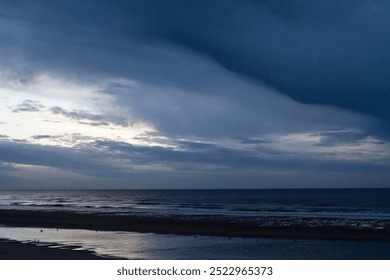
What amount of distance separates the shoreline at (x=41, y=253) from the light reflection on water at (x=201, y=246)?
3.32 ft

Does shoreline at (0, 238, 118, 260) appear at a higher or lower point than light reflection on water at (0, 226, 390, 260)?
higher

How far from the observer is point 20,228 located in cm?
3434

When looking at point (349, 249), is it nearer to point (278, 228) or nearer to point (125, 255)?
point (278, 228)

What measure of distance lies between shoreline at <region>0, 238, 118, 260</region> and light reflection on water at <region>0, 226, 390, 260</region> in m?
1.01

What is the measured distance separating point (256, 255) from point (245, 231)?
10621 mm

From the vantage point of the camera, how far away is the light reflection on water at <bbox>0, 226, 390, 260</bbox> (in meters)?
21.0

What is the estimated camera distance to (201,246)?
23.9 metres

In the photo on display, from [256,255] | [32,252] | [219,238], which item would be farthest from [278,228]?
[32,252]

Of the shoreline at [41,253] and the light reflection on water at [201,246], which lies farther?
the light reflection on water at [201,246]

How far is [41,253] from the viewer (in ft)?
67.3

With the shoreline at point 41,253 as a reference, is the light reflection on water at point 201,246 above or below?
below

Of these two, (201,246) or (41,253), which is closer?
(41,253)

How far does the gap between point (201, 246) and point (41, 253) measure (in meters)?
9.00

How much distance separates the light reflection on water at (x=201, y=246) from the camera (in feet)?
68.9
